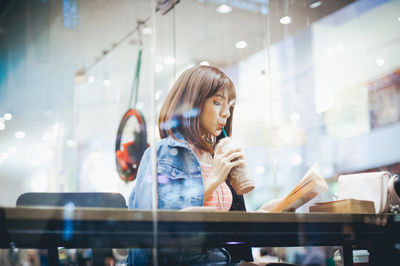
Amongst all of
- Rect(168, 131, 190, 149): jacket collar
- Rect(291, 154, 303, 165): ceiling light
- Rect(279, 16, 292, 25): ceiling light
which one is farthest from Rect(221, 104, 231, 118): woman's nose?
Rect(291, 154, 303, 165): ceiling light

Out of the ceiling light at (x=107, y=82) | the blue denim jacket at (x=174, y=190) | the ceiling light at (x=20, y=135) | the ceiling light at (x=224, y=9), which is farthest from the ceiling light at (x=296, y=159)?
the blue denim jacket at (x=174, y=190)

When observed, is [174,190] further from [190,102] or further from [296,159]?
[296,159]

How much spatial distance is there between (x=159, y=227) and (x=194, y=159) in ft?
1.62

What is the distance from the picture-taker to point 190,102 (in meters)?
1.69

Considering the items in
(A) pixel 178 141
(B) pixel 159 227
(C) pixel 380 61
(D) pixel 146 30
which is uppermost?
(D) pixel 146 30

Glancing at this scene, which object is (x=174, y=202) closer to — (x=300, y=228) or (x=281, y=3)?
(x=300, y=228)

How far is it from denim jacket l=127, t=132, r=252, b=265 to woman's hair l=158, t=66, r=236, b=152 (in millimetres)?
92

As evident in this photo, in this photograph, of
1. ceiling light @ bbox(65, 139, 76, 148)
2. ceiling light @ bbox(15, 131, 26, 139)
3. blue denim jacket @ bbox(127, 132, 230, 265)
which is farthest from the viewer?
ceiling light @ bbox(65, 139, 76, 148)

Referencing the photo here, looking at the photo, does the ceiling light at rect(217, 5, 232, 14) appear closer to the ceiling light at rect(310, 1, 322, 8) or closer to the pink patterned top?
the ceiling light at rect(310, 1, 322, 8)

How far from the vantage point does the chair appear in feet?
5.00

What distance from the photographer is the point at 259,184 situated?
14.9ft

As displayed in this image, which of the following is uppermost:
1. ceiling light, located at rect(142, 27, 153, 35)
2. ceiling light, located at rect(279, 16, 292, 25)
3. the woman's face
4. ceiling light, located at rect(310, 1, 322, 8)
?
ceiling light, located at rect(310, 1, 322, 8)

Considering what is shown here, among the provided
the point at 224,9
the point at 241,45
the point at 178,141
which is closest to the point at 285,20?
the point at 241,45

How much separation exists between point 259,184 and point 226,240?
3.29 metres
